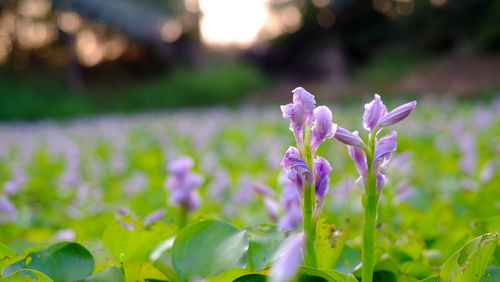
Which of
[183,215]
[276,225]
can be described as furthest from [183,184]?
[276,225]

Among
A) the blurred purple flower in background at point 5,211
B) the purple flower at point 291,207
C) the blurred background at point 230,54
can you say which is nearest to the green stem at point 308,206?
the purple flower at point 291,207

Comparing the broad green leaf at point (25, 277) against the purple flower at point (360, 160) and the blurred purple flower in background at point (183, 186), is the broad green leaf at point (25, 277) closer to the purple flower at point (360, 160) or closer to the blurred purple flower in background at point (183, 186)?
the purple flower at point (360, 160)

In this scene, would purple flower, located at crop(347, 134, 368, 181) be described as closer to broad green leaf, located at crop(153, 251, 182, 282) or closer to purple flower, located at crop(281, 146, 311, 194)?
purple flower, located at crop(281, 146, 311, 194)

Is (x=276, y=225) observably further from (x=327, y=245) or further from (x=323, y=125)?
(x=323, y=125)

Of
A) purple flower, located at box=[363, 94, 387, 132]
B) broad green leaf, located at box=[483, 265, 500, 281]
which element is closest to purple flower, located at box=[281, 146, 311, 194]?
purple flower, located at box=[363, 94, 387, 132]

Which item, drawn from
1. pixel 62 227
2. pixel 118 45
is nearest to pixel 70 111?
pixel 118 45
